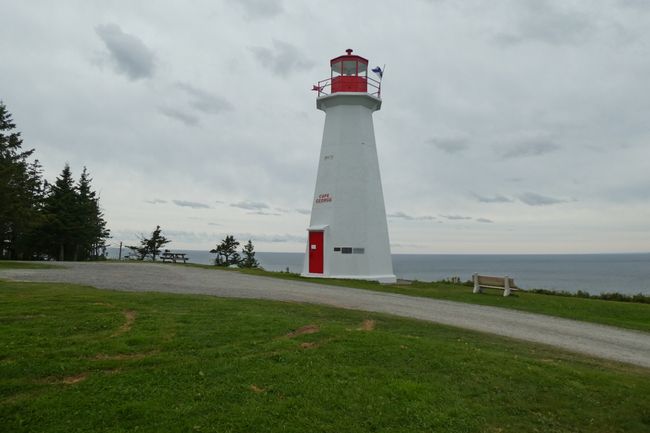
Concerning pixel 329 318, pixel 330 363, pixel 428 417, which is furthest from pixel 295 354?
pixel 329 318

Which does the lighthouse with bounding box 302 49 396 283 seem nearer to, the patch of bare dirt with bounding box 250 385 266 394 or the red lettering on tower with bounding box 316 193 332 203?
the red lettering on tower with bounding box 316 193 332 203

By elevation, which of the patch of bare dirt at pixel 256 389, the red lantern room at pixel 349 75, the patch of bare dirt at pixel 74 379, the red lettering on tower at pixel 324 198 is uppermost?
the red lantern room at pixel 349 75

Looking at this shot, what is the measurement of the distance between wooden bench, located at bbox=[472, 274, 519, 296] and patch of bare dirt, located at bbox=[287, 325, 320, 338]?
1146 centimetres

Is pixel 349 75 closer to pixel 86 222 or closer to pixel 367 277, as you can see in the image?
pixel 367 277

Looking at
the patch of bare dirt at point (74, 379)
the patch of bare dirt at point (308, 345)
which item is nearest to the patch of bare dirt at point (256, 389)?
the patch of bare dirt at point (308, 345)

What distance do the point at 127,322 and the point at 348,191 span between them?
49.7ft

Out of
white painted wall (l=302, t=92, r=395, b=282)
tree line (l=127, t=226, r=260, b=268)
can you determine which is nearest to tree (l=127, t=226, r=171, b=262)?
tree line (l=127, t=226, r=260, b=268)

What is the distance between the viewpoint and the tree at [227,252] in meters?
44.8

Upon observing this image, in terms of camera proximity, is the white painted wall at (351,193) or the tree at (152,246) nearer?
the white painted wall at (351,193)

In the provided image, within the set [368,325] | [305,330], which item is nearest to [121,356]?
[305,330]

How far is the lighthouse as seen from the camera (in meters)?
22.0

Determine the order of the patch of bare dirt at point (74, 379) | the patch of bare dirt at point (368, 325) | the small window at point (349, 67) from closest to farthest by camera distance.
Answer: the patch of bare dirt at point (74, 379) → the patch of bare dirt at point (368, 325) → the small window at point (349, 67)

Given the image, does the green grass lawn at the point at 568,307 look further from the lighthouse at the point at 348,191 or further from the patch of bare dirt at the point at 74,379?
the patch of bare dirt at the point at 74,379

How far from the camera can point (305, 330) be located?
8375 millimetres
